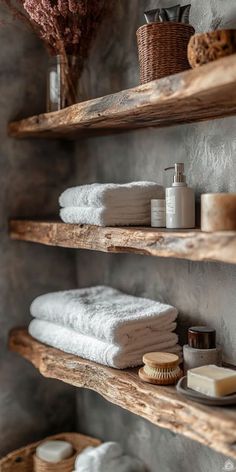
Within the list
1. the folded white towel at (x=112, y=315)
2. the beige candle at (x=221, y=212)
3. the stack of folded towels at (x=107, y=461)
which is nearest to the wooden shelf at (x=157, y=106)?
the beige candle at (x=221, y=212)

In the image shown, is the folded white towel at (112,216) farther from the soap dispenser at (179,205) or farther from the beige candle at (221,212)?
the beige candle at (221,212)

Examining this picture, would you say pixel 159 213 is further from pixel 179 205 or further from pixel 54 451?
pixel 54 451

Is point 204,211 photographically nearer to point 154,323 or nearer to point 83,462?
point 154,323

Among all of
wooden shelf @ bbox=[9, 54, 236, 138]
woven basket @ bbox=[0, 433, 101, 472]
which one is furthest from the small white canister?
woven basket @ bbox=[0, 433, 101, 472]

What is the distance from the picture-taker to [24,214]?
175 cm

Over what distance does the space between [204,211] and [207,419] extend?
0.37 m

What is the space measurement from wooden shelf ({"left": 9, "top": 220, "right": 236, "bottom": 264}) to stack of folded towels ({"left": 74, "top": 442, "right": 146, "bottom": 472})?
1.86 feet

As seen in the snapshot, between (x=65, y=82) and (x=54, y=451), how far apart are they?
1.03 m

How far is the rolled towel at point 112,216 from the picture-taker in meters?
1.32

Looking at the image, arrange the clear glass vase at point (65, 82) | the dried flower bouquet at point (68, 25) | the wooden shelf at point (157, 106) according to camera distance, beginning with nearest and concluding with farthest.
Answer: the wooden shelf at point (157, 106) → the dried flower bouquet at point (68, 25) → the clear glass vase at point (65, 82)

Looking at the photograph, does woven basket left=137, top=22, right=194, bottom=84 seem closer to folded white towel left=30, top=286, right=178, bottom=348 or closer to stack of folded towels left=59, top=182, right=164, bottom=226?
stack of folded towels left=59, top=182, right=164, bottom=226

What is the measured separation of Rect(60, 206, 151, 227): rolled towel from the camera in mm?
1317

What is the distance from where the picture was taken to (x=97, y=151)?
169 centimetres

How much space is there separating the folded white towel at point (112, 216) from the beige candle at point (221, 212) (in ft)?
0.97
